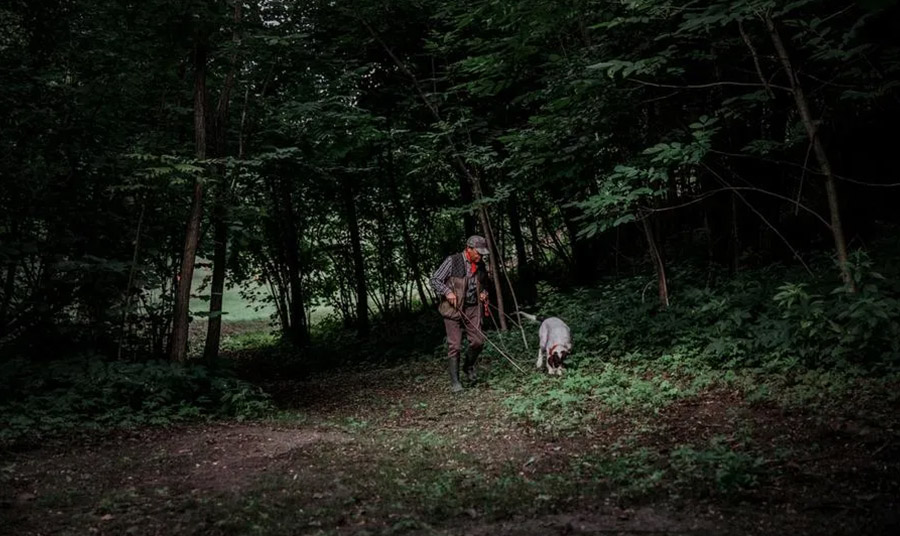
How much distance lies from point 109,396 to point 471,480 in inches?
218

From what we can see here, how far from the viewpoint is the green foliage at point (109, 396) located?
709 centimetres

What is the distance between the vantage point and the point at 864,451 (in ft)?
14.1

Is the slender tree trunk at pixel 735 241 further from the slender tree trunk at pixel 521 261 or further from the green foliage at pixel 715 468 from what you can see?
the slender tree trunk at pixel 521 261

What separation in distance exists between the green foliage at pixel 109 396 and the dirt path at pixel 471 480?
67 cm

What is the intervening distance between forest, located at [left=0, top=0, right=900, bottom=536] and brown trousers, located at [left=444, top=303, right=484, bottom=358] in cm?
13

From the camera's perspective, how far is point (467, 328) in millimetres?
9016

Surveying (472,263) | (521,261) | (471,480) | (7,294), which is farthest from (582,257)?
(7,294)

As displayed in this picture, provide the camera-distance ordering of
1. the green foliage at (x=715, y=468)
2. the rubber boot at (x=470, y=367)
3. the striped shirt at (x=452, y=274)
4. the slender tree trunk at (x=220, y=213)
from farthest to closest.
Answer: the slender tree trunk at (x=220, y=213), the rubber boot at (x=470, y=367), the striped shirt at (x=452, y=274), the green foliage at (x=715, y=468)

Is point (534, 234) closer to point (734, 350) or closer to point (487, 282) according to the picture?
point (487, 282)

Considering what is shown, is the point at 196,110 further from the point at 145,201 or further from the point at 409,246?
the point at 409,246

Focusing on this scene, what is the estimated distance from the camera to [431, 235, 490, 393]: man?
8.93 metres

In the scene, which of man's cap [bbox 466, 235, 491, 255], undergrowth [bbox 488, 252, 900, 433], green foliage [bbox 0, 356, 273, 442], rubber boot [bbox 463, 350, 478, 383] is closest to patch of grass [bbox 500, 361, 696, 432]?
undergrowth [bbox 488, 252, 900, 433]

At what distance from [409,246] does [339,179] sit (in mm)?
2786

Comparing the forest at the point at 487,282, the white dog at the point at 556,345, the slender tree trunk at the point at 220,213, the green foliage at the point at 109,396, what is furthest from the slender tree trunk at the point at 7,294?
the white dog at the point at 556,345
